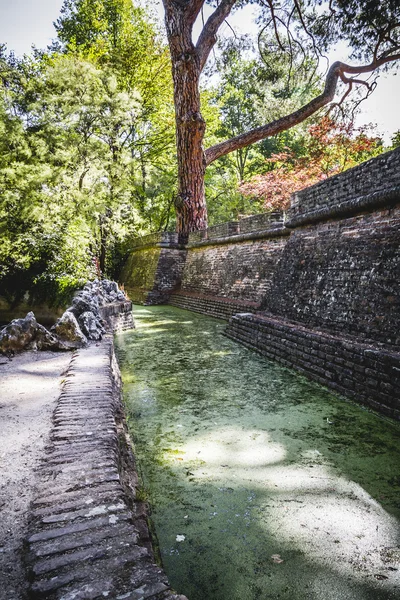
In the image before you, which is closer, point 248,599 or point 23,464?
point 248,599

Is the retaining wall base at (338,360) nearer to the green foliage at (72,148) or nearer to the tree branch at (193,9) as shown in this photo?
the green foliage at (72,148)

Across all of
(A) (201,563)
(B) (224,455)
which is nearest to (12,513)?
(A) (201,563)

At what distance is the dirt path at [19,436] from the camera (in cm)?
113

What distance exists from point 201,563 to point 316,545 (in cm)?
55

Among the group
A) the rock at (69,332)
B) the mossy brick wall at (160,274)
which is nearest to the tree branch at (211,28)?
the mossy brick wall at (160,274)

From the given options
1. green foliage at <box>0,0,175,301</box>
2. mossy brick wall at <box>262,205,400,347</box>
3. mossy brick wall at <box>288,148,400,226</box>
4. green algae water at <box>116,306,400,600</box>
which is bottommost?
green algae water at <box>116,306,400,600</box>

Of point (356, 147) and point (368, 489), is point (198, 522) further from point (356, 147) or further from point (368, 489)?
point (356, 147)

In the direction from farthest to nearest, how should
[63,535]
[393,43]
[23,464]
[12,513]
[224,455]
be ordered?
[393,43] < [224,455] < [23,464] < [12,513] < [63,535]

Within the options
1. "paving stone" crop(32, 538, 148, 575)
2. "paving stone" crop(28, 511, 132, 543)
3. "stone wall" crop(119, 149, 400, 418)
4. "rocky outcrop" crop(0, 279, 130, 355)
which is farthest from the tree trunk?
"paving stone" crop(32, 538, 148, 575)

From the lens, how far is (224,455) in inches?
96.9

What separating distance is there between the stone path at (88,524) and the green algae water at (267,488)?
0.94ft

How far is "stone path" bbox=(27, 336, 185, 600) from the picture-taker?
100 cm

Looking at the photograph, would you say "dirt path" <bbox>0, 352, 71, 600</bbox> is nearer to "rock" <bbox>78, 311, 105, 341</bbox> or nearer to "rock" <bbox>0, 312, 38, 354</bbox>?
"rock" <bbox>0, 312, 38, 354</bbox>

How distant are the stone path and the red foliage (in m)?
10.9
